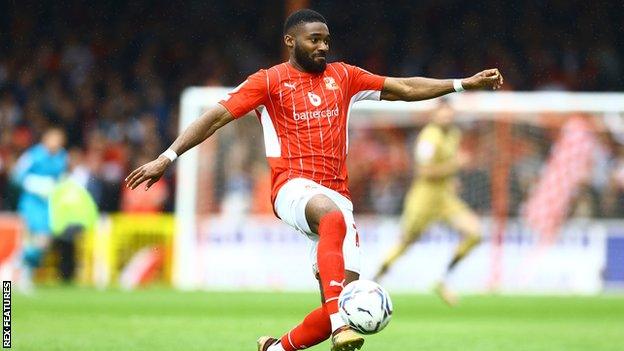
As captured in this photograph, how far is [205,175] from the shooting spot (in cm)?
2117

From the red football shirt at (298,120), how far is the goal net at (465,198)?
40.1ft

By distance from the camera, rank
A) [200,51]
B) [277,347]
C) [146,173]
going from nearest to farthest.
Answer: [146,173] < [277,347] < [200,51]

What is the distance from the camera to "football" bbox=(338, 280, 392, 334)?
23.2ft

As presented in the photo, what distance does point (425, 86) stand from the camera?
326 inches

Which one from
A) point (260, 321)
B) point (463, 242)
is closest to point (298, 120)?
point (260, 321)

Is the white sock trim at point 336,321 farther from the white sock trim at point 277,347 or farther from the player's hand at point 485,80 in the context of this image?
the player's hand at point 485,80

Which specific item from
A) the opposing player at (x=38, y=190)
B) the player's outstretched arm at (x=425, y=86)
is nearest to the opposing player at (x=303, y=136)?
the player's outstretched arm at (x=425, y=86)

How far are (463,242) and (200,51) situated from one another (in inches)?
527

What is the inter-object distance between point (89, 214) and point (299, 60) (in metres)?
11.2

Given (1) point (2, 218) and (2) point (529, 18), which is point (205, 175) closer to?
(1) point (2, 218)

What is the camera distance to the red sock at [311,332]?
7.64 m

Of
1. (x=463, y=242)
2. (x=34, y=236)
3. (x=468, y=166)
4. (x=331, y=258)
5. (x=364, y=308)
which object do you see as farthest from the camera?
(x=468, y=166)

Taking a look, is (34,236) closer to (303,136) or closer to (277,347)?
(277,347)

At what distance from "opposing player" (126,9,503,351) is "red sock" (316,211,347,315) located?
0.08 metres
